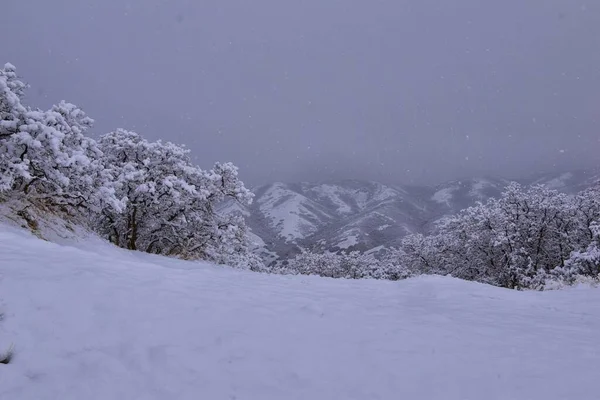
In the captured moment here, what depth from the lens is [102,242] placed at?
1451 cm

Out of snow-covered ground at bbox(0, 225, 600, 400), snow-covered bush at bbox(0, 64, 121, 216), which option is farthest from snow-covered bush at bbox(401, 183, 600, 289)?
snow-covered bush at bbox(0, 64, 121, 216)

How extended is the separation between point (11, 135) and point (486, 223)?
2854 centimetres

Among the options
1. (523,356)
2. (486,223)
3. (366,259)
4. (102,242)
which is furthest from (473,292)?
(366,259)

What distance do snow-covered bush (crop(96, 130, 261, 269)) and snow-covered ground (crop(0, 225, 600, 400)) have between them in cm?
1177

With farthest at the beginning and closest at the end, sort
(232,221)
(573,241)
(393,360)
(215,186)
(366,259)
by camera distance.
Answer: (366,259), (573,241), (232,221), (215,186), (393,360)

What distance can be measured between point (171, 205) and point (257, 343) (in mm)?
16086

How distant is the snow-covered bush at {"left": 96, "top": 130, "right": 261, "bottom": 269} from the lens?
768 inches

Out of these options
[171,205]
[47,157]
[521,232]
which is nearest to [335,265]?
[521,232]

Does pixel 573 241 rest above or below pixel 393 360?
above

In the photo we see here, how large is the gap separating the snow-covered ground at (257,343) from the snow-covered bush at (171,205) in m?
11.8

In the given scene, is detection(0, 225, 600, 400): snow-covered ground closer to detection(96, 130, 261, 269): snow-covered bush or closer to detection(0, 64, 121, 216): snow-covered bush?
detection(0, 64, 121, 216): snow-covered bush

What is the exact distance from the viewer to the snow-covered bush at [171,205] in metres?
19.5

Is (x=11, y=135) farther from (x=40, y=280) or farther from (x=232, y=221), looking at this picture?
(x=232, y=221)

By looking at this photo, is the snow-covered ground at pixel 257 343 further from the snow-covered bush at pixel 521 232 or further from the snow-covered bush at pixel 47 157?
the snow-covered bush at pixel 521 232
